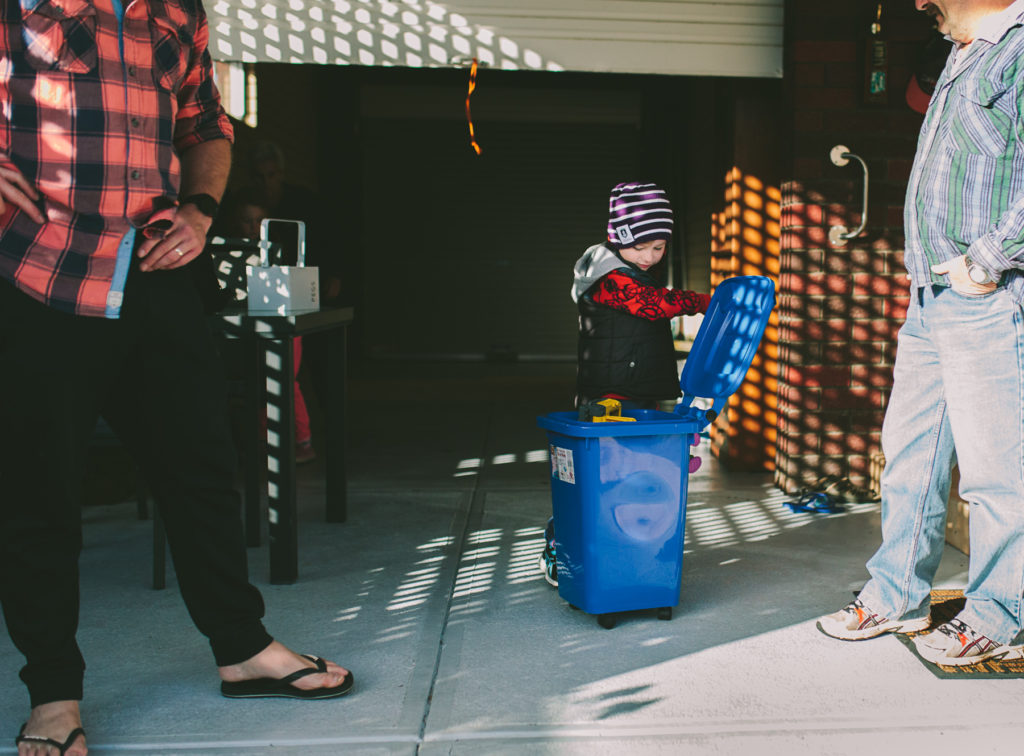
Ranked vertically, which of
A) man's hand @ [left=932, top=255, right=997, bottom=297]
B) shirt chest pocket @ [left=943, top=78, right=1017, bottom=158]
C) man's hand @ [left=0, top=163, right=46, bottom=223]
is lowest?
man's hand @ [left=932, top=255, right=997, bottom=297]

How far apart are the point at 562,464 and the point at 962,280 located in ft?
3.85

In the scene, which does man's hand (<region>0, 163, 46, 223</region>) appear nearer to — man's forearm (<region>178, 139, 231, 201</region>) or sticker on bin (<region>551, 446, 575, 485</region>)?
man's forearm (<region>178, 139, 231, 201</region>)

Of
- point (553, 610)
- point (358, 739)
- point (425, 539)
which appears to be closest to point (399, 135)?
point (425, 539)

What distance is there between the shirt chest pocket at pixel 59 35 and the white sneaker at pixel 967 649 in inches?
97.4

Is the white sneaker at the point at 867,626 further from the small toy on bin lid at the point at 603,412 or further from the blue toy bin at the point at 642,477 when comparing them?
the small toy on bin lid at the point at 603,412

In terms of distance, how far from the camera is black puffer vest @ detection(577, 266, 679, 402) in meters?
3.14

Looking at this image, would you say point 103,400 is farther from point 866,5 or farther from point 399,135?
point 399,135

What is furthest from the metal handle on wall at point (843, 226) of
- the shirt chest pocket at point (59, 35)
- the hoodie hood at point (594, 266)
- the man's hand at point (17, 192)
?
the man's hand at point (17, 192)

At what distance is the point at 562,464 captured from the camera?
288 cm

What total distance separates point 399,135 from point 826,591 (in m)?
9.87

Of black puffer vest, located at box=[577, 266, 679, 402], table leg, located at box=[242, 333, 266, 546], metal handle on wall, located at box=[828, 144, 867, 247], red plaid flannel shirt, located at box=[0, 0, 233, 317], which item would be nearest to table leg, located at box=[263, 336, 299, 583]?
table leg, located at box=[242, 333, 266, 546]

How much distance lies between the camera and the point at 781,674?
2.55 m

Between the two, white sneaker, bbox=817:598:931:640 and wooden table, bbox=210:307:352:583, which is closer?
white sneaker, bbox=817:598:931:640

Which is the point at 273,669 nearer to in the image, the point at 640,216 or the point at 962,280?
the point at 640,216
